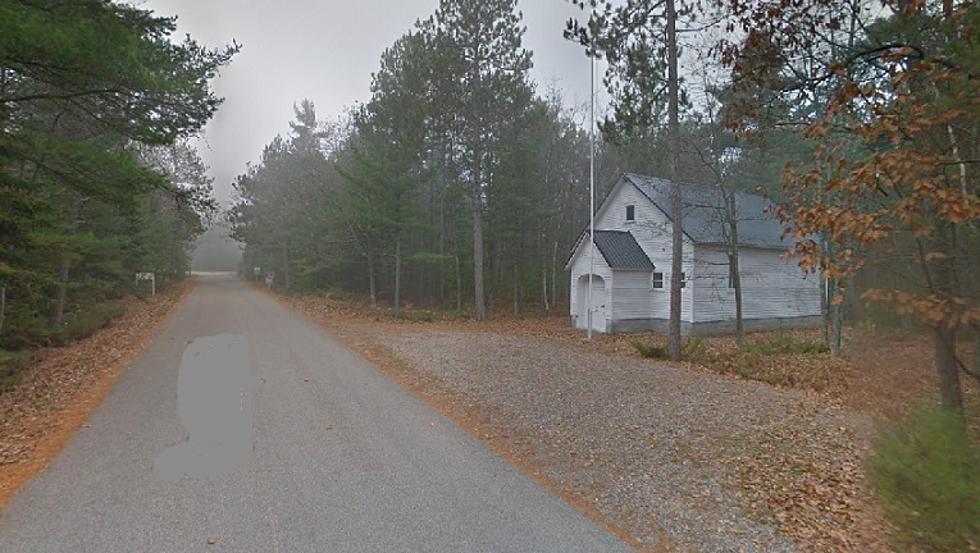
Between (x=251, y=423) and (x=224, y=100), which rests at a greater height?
(x=224, y=100)

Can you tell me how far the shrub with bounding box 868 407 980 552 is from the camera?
2520 millimetres

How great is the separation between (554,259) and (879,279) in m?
25.5

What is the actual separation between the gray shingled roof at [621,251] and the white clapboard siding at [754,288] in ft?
6.98

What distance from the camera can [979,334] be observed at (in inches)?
115

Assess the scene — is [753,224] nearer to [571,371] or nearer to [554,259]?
[554,259]

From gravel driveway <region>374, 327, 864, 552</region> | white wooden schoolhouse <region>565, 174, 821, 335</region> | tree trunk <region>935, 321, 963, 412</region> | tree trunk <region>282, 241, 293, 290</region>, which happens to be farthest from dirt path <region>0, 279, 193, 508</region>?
tree trunk <region>282, 241, 293, 290</region>

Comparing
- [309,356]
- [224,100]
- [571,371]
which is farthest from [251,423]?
[224,100]

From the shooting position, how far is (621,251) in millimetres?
20922

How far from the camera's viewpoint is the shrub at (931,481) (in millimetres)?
2520

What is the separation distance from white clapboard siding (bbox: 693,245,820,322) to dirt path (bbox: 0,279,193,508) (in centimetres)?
1803

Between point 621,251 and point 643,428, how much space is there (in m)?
15.3

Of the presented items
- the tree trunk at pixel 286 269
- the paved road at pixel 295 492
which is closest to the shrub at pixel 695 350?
the paved road at pixel 295 492

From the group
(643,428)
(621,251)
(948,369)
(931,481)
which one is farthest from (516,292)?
(931,481)

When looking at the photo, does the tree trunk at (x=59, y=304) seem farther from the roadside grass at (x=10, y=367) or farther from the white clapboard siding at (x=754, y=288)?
the white clapboard siding at (x=754, y=288)
